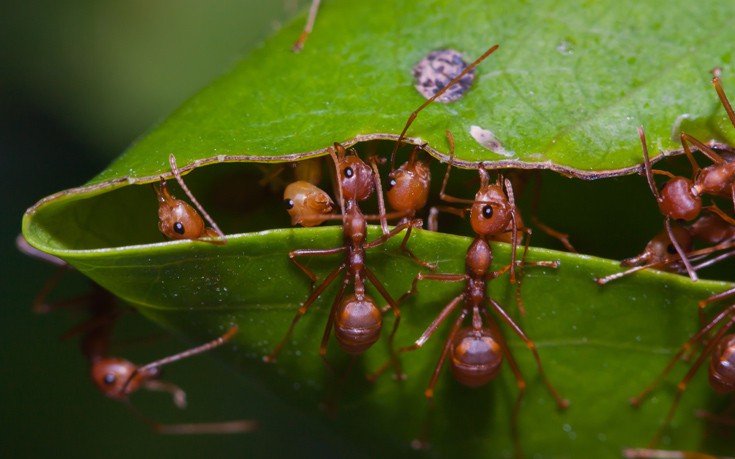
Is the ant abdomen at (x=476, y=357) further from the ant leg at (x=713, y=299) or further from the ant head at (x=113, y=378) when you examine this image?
the ant head at (x=113, y=378)

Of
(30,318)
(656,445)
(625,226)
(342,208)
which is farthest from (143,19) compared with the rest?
(656,445)

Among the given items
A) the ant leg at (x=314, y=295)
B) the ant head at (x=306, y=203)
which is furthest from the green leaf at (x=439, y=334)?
the ant head at (x=306, y=203)

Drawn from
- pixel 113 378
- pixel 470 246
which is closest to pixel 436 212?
pixel 470 246

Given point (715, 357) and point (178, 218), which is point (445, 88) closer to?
point (178, 218)

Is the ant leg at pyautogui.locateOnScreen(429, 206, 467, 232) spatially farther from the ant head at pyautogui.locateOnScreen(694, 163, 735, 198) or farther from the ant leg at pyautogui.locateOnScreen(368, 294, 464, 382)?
the ant head at pyautogui.locateOnScreen(694, 163, 735, 198)

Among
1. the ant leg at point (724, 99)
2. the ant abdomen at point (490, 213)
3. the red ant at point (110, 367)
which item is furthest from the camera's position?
the red ant at point (110, 367)

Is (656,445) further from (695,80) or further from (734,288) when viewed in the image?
(695,80)
